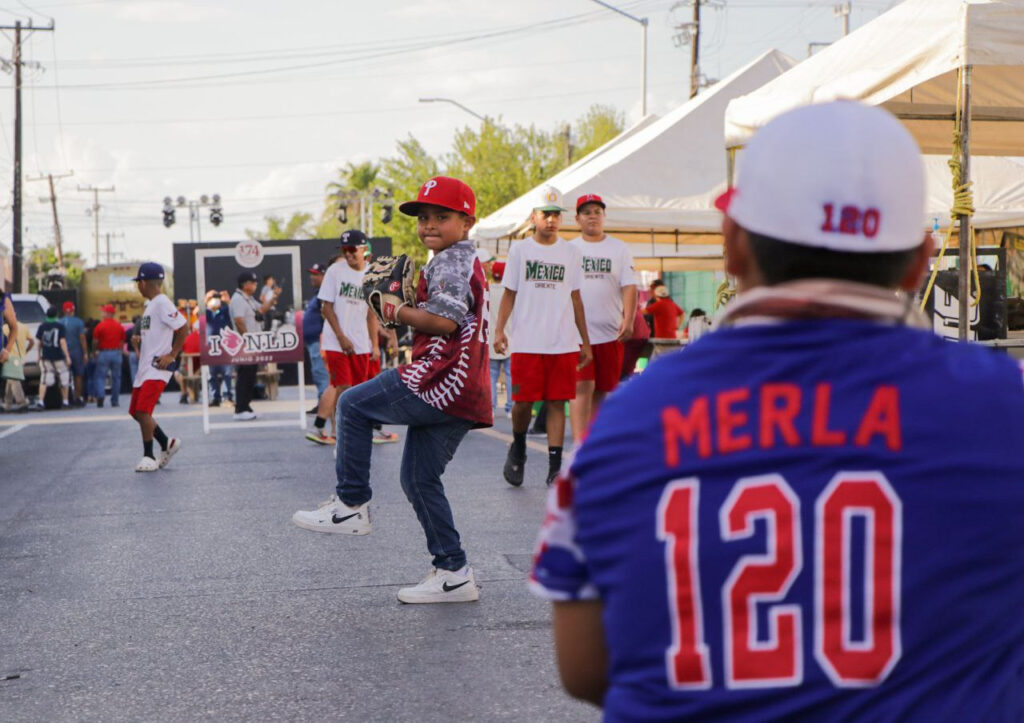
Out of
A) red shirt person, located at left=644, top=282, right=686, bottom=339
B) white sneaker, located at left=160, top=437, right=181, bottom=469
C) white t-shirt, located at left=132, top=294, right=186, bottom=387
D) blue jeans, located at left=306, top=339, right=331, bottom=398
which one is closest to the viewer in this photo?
white t-shirt, located at left=132, top=294, right=186, bottom=387

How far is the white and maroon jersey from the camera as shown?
5445mm

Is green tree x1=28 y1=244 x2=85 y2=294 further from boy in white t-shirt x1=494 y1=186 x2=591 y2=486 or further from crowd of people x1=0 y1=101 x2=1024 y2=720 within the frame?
crowd of people x1=0 y1=101 x2=1024 y2=720

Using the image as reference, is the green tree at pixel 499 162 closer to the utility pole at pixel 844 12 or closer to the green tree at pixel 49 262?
the utility pole at pixel 844 12

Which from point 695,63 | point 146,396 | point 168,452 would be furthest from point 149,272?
point 695,63

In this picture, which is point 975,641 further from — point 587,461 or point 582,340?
point 582,340

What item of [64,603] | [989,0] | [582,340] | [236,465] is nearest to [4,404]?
[236,465]

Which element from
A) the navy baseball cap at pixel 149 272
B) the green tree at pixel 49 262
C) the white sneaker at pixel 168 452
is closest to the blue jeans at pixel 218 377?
the white sneaker at pixel 168 452

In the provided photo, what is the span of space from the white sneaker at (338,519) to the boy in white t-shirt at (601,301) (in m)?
3.83

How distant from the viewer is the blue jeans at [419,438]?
17.9 feet

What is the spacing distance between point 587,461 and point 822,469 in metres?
0.28

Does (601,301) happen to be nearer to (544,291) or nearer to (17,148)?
(544,291)

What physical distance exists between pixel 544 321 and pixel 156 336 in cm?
390

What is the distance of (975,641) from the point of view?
155 cm

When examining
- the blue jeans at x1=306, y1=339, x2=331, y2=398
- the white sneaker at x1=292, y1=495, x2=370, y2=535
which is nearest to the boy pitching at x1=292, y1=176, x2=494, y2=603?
the white sneaker at x1=292, y1=495, x2=370, y2=535
